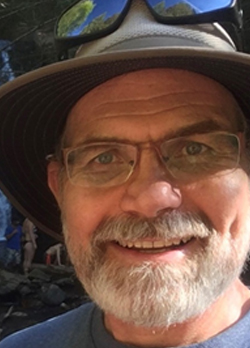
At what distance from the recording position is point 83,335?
201cm

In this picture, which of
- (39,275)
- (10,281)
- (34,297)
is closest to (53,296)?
(34,297)

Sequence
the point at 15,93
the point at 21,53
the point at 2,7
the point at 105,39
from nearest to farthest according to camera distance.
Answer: the point at 105,39
the point at 15,93
the point at 2,7
the point at 21,53

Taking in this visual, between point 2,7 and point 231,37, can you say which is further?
point 2,7

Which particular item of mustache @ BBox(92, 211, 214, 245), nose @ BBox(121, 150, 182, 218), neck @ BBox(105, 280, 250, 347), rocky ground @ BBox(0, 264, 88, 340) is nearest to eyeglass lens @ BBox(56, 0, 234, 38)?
nose @ BBox(121, 150, 182, 218)

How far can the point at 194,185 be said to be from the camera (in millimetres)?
1775

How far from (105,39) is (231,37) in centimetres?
35

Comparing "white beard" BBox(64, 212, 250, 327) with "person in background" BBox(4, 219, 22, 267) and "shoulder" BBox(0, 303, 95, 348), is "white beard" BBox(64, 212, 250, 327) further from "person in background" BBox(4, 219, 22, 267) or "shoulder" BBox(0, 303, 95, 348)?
"person in background" BBox(4, 219, 22, 267)

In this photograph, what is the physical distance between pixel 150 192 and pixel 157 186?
3 cm

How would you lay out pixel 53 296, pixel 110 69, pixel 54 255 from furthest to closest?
1. pixel 54 255
2. pixel 53 296
3. pixel 110 69

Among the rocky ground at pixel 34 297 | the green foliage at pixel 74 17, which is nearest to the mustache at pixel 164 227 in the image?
the green foliage at pixel 74 17

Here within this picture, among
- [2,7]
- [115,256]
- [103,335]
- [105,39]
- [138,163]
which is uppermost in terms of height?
[105,39]

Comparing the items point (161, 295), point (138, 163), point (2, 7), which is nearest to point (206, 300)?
point (161, 295)

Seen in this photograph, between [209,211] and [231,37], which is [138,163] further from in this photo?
[231,37]

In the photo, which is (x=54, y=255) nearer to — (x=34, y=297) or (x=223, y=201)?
(x=34, y=297)
